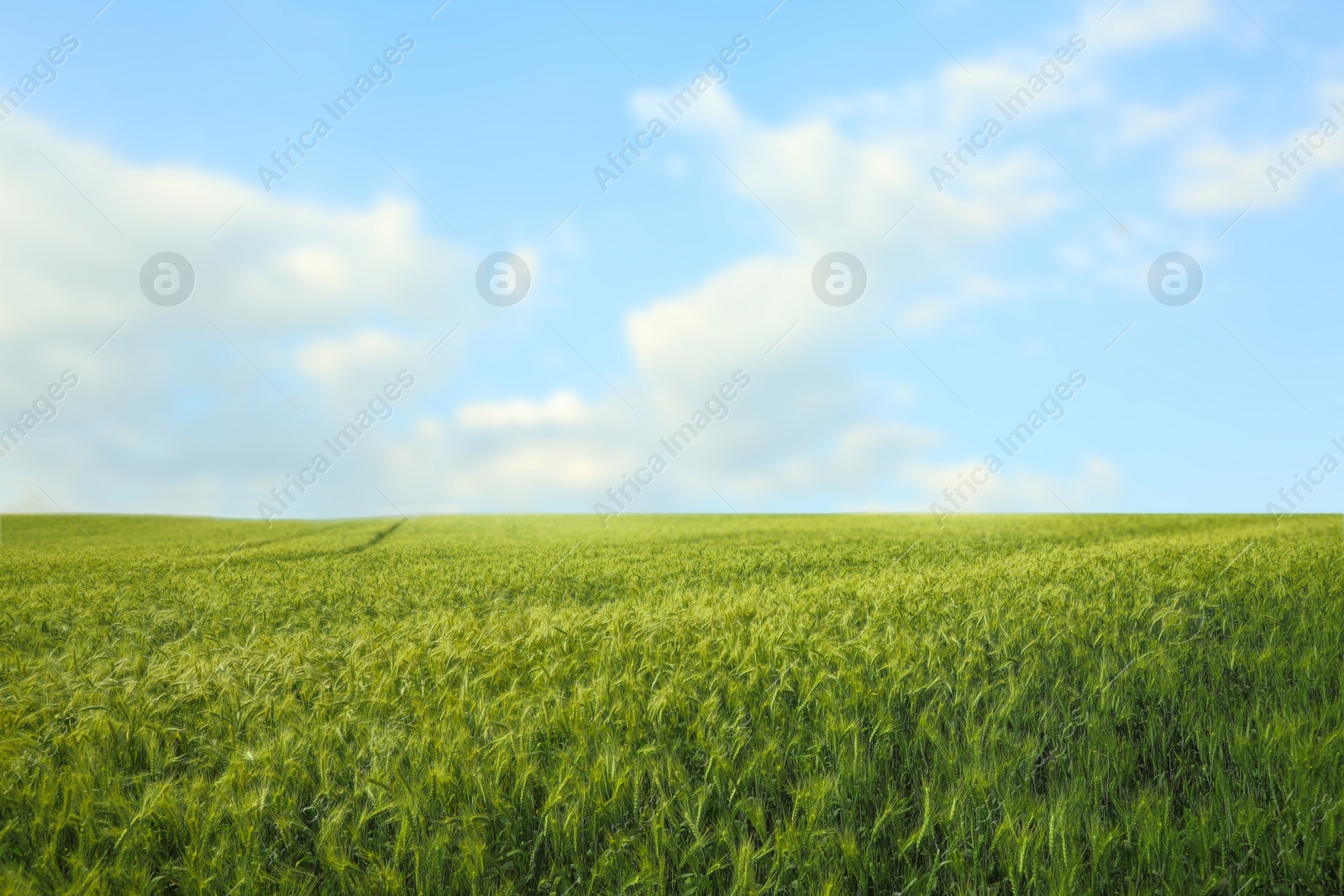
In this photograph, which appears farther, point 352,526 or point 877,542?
point 352,526

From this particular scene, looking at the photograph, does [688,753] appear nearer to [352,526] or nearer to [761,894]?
[761,894]

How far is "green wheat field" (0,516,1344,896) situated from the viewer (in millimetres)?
3447

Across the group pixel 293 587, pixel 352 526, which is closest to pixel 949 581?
pixel 293 587

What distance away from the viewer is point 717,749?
165 inches

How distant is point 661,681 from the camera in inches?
217

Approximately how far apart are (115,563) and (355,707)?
592 inches

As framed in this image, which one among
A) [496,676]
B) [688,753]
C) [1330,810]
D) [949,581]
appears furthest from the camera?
[949,581]

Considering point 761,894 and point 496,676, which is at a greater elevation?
point 496,676

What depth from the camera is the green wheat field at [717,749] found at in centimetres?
345

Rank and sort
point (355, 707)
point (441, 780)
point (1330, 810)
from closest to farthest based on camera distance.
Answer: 1. point (1330, 810)
2. point (441, 780)
3. point (355, 707)

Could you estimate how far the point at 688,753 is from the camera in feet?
14.4

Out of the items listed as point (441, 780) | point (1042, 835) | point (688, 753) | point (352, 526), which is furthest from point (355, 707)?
point (352, 526)

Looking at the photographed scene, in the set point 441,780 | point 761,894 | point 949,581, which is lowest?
point 761,894

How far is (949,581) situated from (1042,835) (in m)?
6.22
